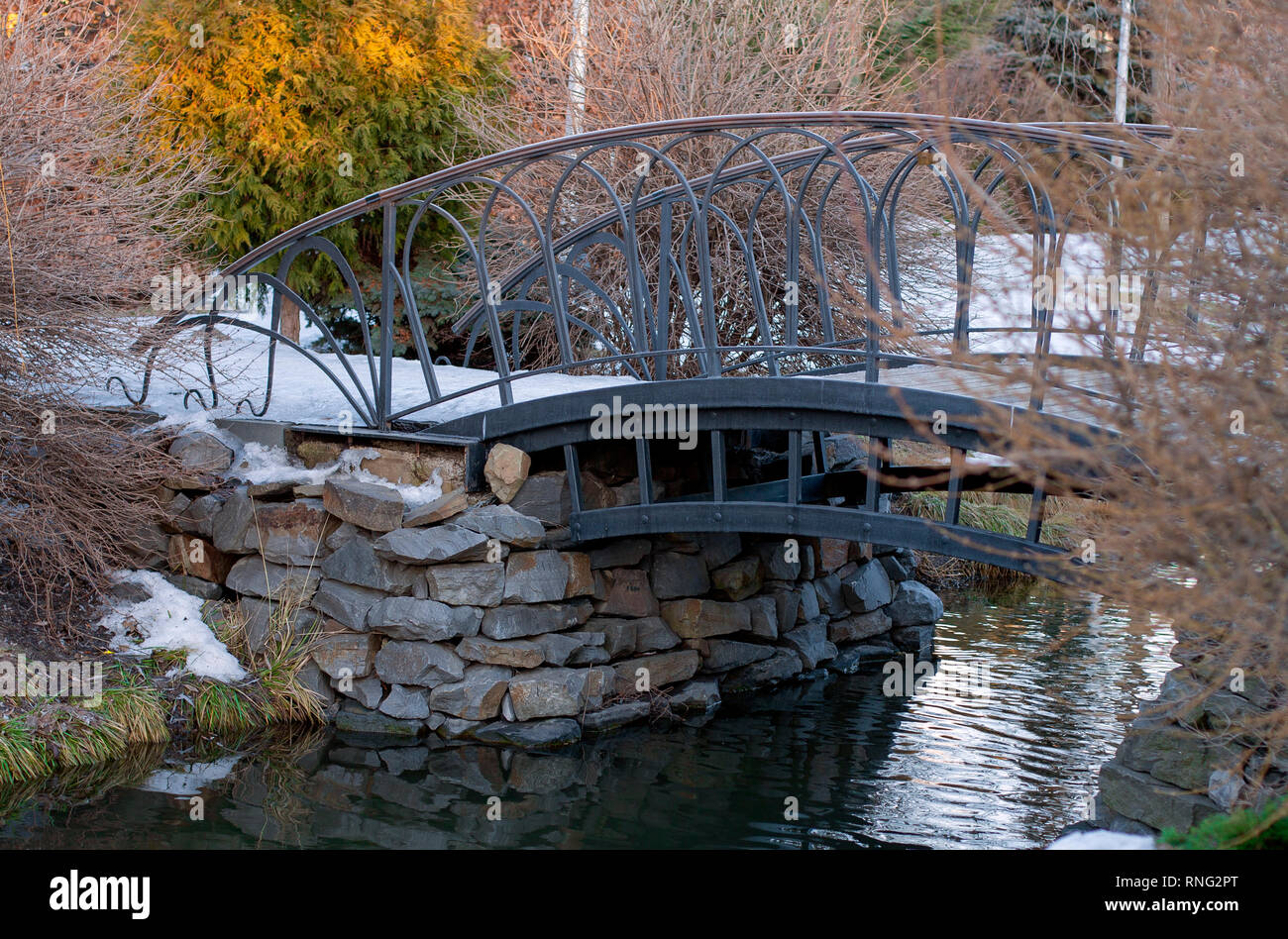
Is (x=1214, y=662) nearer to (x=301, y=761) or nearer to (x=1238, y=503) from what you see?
(x=1238, y=503)

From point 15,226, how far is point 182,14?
4.54 meters

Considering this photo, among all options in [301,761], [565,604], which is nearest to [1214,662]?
[565,604]

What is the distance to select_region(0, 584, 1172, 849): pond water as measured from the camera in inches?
206

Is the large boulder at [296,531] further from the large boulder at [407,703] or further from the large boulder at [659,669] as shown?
the large boulder at [659,669]

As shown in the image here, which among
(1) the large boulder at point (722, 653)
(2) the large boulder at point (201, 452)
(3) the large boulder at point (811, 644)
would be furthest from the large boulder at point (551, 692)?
(2) the large boulder at point (201, 452)

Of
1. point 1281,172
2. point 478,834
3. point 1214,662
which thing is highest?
point 1281,172

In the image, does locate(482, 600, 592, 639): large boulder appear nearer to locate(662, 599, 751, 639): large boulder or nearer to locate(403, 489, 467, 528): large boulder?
locate(403, 489, 467, 528): large boulder

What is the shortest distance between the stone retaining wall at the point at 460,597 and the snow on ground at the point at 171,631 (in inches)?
7.1

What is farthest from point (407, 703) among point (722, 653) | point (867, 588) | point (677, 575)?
point (867, 588)

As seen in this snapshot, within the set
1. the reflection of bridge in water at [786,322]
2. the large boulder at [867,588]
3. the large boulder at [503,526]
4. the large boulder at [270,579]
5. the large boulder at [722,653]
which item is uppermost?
the reflection of bridge in water at [786,322]

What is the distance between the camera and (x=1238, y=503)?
256 centimetres

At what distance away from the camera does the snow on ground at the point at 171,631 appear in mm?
6406

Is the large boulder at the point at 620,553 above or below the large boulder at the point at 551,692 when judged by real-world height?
above
